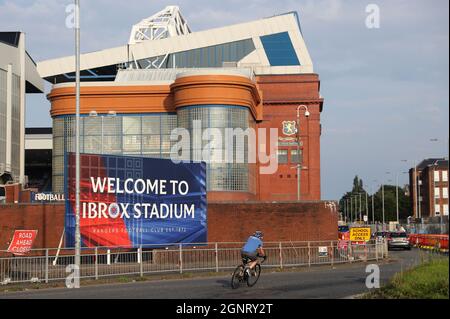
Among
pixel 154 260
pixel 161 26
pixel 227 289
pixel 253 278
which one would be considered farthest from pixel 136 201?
pixel 161 26

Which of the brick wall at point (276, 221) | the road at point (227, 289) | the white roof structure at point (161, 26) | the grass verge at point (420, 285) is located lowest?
the road at point (227, 289)

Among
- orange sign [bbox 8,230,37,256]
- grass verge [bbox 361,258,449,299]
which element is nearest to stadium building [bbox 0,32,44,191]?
orange sign [bbox 8,230,37,256]

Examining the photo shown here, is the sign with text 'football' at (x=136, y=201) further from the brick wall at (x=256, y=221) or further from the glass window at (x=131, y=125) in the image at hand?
the glass window at (x=131, y=125)

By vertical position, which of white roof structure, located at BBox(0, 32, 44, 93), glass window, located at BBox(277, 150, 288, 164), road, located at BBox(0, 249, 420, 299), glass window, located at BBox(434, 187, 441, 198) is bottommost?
road, located at BBox(0, 249, 420, 299)

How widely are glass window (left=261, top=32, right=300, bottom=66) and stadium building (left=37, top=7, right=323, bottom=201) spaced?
101mm

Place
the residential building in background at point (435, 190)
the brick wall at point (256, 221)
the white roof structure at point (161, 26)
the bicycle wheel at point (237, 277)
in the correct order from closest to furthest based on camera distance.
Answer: the bicycle wheel at point (237, 277)
the brick wall at point (256, 221)
the white roof structure at point (161, 26)
the residential building in background at point (435, 190)

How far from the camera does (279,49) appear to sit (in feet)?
242

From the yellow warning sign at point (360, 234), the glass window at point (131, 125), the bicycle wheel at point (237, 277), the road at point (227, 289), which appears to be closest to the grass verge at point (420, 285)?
the road at point (227, 289)

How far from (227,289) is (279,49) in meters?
54.9

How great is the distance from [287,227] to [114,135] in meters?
22.5

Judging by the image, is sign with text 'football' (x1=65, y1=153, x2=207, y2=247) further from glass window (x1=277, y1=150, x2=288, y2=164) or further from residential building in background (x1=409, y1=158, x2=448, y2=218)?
residential building in background (x1=409, y1=158, x2=448, y2=218)

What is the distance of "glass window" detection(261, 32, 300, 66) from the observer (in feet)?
241

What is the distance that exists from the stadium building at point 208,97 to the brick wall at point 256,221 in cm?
733

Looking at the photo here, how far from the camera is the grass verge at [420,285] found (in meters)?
13.6
